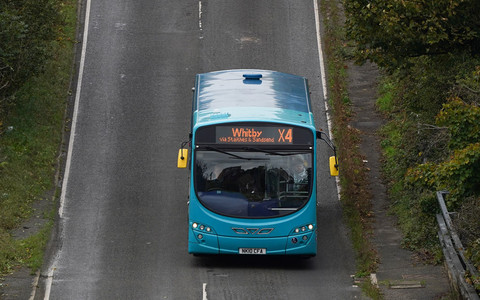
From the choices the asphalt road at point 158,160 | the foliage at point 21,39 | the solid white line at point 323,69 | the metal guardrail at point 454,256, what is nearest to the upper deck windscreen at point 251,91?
the asphalt road at point 158,160

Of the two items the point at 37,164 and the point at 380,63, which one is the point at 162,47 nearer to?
the point at 37,164

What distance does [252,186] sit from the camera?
735 inches

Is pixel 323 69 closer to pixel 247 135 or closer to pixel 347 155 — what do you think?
pixel 347 155

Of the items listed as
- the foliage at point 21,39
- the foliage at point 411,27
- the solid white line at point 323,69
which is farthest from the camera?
the solid white line at point 323,69

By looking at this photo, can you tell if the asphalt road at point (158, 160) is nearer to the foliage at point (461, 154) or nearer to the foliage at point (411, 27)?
the foliage at point (461, 154)

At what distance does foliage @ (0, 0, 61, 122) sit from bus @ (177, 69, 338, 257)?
6614 millimetres

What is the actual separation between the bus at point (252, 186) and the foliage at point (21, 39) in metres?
6.61

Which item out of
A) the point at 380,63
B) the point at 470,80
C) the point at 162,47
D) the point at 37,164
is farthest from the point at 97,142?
the point at 470,80

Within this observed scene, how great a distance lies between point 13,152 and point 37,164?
0.77 metres

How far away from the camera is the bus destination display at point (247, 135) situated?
1870 cm

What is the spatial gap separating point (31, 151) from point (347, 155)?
356 inches

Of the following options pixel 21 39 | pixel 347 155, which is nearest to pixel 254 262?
pixel 347 155

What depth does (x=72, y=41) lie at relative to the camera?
31812 mm

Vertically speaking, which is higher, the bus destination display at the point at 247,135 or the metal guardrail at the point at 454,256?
the bus destination display at the point at 247,135
